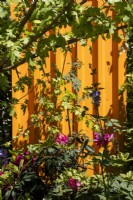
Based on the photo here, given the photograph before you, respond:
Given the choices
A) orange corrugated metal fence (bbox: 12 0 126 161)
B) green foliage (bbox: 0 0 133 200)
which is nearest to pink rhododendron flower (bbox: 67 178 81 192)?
green foliage (bbox: 0 0 133 200)

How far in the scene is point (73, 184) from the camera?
9.09 ft

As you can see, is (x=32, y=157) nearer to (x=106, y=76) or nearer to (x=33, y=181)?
(x=33, y=181)

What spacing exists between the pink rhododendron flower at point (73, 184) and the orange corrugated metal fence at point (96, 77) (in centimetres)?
116

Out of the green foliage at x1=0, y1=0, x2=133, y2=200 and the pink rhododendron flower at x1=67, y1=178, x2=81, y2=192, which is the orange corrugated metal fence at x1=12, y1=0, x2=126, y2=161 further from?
the pink rhododendron flower at x1=67, y1=178, x2=81, y2=192

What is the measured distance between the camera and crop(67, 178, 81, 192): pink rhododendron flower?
2771 millimetres

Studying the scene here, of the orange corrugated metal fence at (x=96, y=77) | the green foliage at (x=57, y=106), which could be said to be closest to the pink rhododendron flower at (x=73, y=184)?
the green foliage at (x=57, y=106)

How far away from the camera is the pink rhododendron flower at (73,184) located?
2.77 metres

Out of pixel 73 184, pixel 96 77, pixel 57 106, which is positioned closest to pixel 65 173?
pixel 73 184

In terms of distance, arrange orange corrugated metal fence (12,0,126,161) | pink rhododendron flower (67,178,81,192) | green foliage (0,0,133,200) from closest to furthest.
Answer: green foliage (0,0,133,200) < pink rhododendron flower (67,178,81,192) < orange corrugated metal fence (12,0,126,161)

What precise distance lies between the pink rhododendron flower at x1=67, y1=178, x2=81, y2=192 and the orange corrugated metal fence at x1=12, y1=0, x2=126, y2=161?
116 cm

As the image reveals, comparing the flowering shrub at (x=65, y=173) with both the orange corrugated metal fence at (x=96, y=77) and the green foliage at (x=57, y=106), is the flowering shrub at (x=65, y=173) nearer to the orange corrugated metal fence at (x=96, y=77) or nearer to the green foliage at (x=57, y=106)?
the green foliage at (x=57, y=106)

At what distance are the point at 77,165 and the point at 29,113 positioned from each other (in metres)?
0.89

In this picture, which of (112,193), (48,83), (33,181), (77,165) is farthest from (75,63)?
(112,193)

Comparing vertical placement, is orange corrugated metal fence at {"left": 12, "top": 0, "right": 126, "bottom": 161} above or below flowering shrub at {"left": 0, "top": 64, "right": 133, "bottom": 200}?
above
